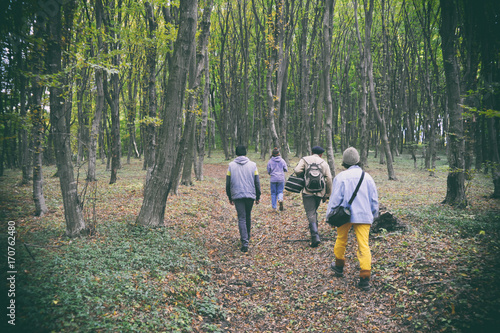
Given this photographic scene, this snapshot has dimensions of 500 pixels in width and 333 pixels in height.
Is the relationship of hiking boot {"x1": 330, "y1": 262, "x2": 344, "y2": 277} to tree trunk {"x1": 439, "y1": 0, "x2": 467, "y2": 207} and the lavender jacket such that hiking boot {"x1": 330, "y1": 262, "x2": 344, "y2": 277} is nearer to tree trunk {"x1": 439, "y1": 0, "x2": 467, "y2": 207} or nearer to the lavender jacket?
the lavender jacket

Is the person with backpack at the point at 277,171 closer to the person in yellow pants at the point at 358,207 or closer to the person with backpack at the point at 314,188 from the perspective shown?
the person with backpack at the point at 314,188

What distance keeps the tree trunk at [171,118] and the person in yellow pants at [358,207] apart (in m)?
4.01

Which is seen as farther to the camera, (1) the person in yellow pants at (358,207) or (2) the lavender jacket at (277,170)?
(2) the lavender jacket at (277,170)

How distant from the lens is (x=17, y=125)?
19.4ft

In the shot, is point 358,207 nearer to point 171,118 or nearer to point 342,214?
point 342,214

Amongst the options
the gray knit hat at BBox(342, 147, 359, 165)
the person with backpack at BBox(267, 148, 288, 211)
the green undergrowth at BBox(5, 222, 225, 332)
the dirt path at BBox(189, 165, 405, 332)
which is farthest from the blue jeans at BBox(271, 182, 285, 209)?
the gray knit hat at BBox(342, 147, 359, 165)

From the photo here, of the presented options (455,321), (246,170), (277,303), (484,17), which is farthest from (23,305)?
(484,17)

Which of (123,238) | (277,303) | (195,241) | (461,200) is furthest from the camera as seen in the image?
(461,200)

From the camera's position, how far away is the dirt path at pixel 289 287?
3930 mm

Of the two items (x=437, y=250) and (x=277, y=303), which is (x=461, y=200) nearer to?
(x=437, y=250)

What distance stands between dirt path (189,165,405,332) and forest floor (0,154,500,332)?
0.07ft

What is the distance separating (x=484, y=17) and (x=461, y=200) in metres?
5.11

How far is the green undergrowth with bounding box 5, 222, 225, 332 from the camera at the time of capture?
2.97 m

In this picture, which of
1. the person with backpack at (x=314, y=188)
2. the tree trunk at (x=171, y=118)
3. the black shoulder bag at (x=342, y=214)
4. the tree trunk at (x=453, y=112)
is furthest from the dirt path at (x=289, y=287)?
the tree trunk at (x=453, y=112)
